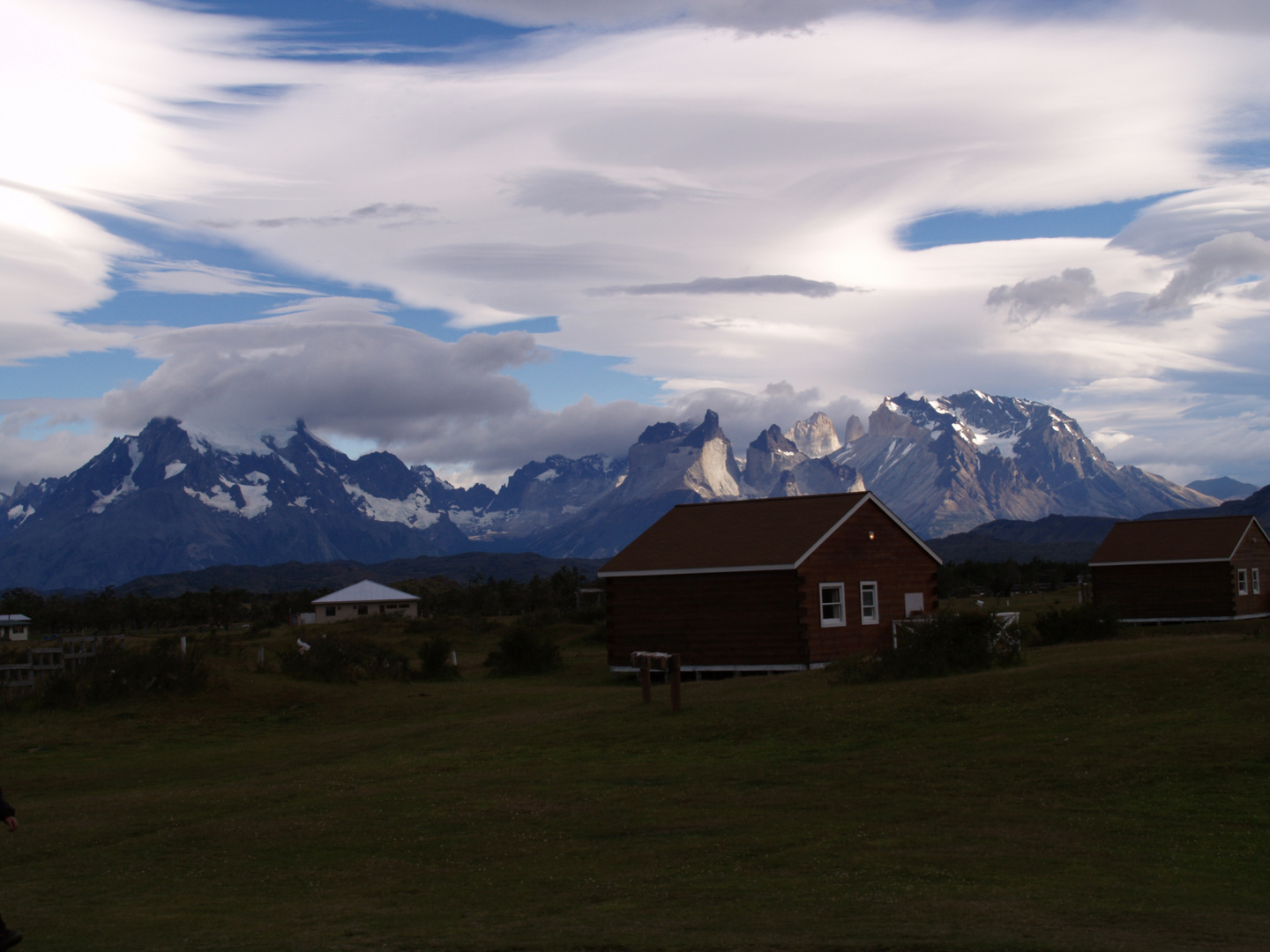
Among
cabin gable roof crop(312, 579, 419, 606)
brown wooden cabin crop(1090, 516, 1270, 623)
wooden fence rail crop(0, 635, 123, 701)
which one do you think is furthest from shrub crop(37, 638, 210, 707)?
cabin gable roof crop(312, 579, 419, 606)

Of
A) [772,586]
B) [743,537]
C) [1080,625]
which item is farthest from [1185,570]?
[772,586]

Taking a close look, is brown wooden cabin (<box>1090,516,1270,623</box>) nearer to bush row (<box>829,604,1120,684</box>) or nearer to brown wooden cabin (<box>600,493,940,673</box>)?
brown wooden cabin (<box>600,493,940,673</box>)

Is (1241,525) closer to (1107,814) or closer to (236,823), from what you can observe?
(1107,814)

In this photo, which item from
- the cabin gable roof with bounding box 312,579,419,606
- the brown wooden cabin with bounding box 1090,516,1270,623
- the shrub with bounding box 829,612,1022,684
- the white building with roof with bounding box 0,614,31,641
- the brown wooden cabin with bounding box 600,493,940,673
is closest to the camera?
the shrub with bounding box 829,612,1022,684

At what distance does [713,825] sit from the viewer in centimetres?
1335

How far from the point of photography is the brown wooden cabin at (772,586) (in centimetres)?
3152

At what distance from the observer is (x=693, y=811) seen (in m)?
14.2

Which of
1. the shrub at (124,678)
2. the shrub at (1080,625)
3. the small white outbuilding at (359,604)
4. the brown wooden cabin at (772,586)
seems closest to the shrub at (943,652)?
the brown wooden cabin at (772,586)

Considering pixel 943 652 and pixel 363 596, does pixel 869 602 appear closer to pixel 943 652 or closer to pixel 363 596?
pixel 943 652

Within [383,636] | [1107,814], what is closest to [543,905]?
[1107,814]

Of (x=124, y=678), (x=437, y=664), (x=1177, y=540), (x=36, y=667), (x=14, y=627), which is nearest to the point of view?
(x=36, y=667)

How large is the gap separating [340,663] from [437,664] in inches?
175

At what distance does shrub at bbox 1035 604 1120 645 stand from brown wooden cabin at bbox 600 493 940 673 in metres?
5.51

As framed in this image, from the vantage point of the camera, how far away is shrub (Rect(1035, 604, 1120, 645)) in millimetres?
37562
